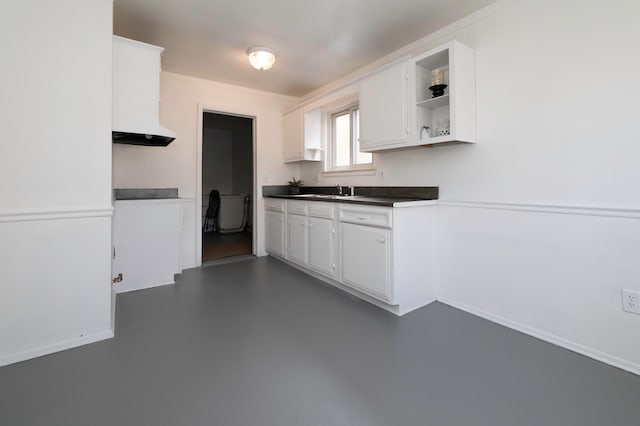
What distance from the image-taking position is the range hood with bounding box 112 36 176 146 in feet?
7.61

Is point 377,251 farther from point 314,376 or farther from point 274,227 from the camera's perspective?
point 274,227

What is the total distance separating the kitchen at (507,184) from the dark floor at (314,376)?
24cm

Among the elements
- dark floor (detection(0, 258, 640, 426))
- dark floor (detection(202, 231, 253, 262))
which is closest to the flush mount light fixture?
dark floor (detection(0, 258, 640, 426))

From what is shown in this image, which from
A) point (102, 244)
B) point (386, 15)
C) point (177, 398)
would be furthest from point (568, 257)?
point (102, 244)

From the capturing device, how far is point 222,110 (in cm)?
401

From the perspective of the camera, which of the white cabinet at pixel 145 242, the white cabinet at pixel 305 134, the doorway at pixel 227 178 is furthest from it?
the doorway at pixel 227 178

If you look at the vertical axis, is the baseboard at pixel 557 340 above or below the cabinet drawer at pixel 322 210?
below

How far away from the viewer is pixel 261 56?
2.98 meters

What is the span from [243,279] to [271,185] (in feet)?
5.48

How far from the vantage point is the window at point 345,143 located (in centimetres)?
372

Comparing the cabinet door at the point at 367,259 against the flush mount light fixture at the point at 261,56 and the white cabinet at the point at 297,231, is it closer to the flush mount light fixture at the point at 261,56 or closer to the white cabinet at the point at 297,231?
the white cabinet at the point at 297,231

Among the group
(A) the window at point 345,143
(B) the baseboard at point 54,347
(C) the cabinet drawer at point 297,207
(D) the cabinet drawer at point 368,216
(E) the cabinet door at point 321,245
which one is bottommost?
→ (B) the baseboard at point 54,347

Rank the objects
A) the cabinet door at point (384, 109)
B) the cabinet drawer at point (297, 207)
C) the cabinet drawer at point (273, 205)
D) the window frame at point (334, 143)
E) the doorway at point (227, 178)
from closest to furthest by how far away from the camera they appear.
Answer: the cabinet door at point (384, 109) → the cabinet drawer at point (297, 207) → the window frame at point (334, 143) → the cabinet drawer at point (273, 205) → the doorway at point (227, 178)

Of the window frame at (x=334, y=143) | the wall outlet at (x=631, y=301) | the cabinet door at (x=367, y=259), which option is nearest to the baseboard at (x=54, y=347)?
the cabinet door at (x=367, y=259)
